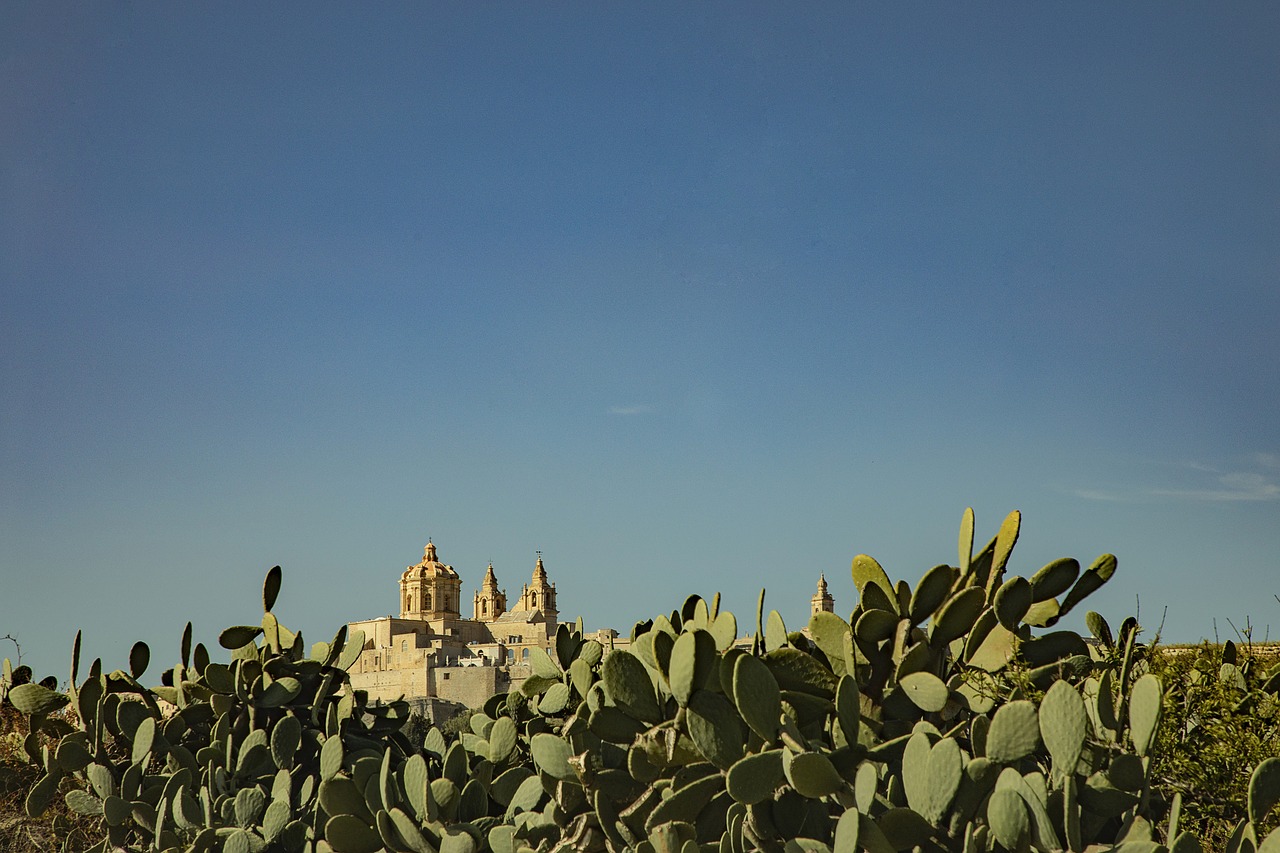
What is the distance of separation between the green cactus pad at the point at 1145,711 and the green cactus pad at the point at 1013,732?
0.30 metres

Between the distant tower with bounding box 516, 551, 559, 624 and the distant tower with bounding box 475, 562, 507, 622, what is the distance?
3.12 m

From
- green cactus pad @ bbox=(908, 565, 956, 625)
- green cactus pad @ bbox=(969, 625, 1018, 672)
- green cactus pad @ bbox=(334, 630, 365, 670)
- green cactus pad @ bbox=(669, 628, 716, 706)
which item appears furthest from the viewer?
green cactus pad @ bbox=(334, 630, 365, 670)

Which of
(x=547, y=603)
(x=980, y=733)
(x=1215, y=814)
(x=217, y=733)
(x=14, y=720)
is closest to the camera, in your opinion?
(x=980, y=733)

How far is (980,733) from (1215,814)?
1367 millimetres

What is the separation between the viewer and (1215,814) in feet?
15.4

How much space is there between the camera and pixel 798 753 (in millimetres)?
4012

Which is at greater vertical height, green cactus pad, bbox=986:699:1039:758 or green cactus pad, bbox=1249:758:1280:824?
green cactus pad, bbox=986:699:1039:758

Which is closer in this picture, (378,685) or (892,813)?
(892,813)

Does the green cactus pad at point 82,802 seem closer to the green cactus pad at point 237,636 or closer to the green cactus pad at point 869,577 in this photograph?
the green cactus pad at point 237,636

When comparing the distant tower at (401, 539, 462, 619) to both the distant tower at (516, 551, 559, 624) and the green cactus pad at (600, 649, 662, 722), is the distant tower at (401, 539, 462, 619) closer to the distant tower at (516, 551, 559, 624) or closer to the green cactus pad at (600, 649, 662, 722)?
the distant tower at (516, 551, 559, 624)

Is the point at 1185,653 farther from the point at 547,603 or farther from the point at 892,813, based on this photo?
the point at 547,603

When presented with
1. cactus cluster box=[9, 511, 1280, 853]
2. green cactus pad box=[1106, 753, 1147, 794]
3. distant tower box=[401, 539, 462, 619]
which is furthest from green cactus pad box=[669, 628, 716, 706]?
distant tower box=[401, 539, 462, 619]

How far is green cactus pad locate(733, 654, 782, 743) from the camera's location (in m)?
3.97

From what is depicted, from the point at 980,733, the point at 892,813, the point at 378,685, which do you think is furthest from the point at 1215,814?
the point at 378,685
